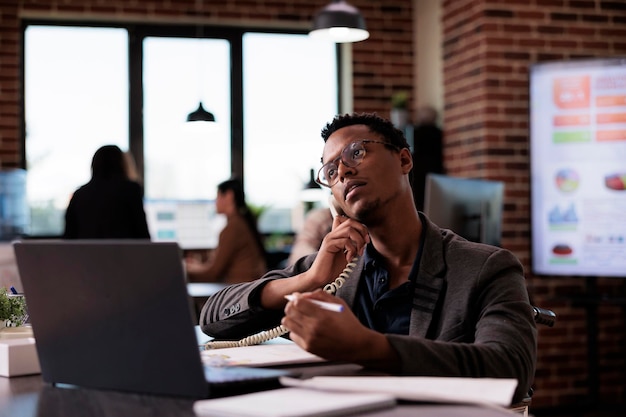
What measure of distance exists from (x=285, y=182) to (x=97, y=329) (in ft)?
18.6

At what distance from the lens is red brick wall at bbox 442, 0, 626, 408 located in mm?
5461

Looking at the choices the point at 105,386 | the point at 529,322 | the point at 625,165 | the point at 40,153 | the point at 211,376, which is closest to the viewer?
the point at 211,376

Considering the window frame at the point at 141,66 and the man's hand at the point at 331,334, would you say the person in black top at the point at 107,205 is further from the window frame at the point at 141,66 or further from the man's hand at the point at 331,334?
the man's hand at the point at 331,334

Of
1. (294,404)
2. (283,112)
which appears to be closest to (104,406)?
(294,404)

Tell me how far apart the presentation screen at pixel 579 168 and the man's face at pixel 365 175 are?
306cm

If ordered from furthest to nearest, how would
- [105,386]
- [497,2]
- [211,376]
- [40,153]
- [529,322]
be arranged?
[40,153]
[497,2]
[529,322]
[105,386]
[211,376]

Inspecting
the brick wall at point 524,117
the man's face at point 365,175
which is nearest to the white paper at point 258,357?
the man's face at point 365,175

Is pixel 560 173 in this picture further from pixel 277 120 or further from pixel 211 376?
pixel 211 376

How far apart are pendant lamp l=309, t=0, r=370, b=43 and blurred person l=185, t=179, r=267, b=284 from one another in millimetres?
1419

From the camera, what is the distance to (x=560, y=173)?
504cm

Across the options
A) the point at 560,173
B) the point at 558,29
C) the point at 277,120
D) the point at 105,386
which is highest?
the point at 558,29

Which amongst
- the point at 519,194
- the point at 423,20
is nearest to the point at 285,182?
the point at 423,20

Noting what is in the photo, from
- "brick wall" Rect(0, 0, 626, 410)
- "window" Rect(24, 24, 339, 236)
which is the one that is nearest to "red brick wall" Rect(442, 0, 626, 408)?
"brick wall" Rect(0, 0, 626, 410)

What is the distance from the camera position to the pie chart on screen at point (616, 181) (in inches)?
191
